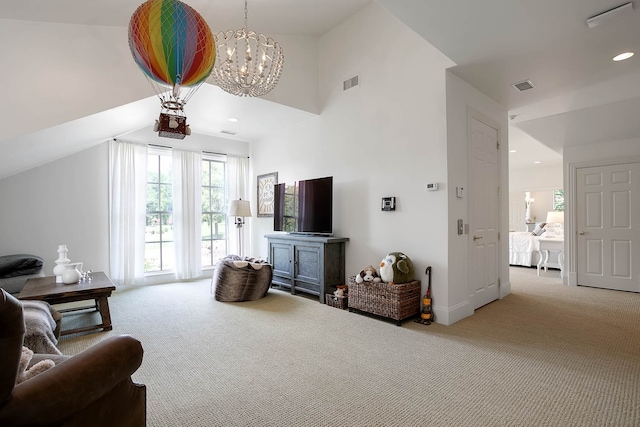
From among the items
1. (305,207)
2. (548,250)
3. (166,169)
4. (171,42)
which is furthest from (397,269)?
(548,250)

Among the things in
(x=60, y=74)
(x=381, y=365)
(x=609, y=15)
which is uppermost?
(x=609, y=15)

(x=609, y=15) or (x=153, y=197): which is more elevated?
(x=609, y=15)

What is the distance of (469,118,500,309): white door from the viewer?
3812mm

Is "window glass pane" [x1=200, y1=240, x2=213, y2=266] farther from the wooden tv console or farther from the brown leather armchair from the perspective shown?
the brown leather armchair

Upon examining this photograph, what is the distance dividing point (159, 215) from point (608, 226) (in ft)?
24.6

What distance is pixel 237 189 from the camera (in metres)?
6.48

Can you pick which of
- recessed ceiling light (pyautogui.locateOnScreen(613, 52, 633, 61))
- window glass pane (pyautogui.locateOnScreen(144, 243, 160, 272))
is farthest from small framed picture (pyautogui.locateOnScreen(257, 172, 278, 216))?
recessed ceiling light (pyautogui.locateOnScreen(613, 52, 633, 61))

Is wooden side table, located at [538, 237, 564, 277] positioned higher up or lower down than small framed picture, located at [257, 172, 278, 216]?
lower down

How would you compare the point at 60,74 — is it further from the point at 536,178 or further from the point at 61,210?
the point at 536,178

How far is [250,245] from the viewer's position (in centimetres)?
657

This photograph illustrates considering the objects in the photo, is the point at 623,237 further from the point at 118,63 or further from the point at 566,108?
the point at 118,63

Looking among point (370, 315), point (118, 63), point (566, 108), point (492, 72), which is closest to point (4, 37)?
point (118, 63)

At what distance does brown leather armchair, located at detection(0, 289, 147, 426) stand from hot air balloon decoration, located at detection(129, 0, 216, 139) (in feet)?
4.36

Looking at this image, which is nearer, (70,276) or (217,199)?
(70,276)
